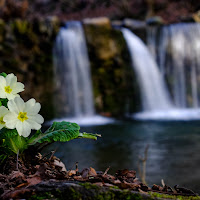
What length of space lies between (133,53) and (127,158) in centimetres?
1001

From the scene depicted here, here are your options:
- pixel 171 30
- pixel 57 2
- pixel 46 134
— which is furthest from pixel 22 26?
pixel 57 2

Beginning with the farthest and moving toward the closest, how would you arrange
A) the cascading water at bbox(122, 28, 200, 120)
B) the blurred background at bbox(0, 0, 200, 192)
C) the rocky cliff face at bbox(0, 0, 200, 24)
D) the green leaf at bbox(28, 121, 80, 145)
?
1. the rocky cliff face at bbox(0, 0, 200, 24)
2. the cascading water at bbox(122, 28, 200, 120)
3. the blurred background at bbox(0, 0, 200, 192)
4. the green leaf at bbox(28, 121, 80, 145)

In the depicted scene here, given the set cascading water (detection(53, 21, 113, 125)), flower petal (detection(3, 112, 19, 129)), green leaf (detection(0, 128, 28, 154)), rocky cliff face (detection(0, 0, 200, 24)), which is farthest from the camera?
rocky cliff face (detection(0, 0, 200, 24))

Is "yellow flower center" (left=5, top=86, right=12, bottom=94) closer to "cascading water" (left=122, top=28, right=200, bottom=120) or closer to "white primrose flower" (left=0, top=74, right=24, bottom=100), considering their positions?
"white primrose flower" (left=0, top=74, right=24, bottom=100)

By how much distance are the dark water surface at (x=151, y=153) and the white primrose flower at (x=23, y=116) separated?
2.46 meters

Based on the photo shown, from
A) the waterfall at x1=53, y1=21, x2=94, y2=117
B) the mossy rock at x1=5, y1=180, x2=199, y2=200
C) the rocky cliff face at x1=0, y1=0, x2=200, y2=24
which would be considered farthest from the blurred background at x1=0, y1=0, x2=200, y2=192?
the mossy rock at x1=5, y1=180, x2=199, y2=200

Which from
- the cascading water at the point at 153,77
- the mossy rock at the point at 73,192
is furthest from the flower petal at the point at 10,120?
the cascading water at the point at 153,77

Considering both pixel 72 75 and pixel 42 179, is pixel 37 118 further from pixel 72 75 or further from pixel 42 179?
pixel 72 75

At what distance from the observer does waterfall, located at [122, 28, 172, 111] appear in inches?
550

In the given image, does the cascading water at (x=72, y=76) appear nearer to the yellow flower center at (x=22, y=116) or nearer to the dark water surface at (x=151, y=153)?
the dark water surface at (x=151, y=153)

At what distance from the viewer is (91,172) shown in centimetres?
153

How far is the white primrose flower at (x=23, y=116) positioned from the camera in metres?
1.39

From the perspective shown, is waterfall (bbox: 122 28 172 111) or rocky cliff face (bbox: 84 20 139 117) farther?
waterfall (bbox: 122 28 172 111)

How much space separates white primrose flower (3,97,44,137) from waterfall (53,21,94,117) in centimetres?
1116
